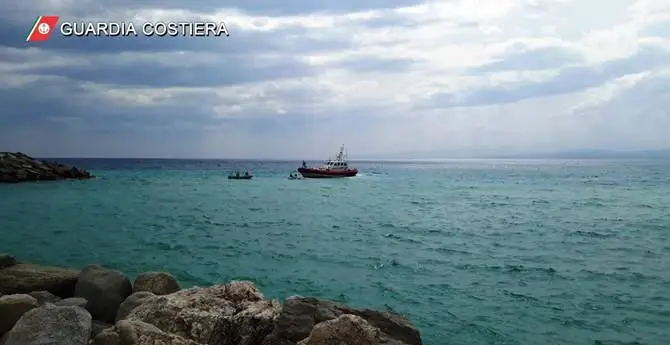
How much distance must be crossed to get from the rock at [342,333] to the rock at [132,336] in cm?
181

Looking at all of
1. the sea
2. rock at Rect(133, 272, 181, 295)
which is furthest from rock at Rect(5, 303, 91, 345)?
the sea

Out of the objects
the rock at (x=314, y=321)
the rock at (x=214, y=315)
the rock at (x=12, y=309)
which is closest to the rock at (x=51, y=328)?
the rock at (x=214, y=315)

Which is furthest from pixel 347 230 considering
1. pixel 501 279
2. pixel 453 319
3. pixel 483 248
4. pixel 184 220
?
pixel 453 319

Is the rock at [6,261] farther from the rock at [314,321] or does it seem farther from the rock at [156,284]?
the rock at [314,321]

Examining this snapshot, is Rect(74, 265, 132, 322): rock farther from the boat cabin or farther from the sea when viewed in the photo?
the boat cabin

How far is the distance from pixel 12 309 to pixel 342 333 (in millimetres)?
5924

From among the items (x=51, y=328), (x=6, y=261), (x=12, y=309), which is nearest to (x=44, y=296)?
(x=12, y=309)

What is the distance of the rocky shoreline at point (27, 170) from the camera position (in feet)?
258

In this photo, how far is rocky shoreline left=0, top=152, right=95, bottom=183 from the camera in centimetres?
7850

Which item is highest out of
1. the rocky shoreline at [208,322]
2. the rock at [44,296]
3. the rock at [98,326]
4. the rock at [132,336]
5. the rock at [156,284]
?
the rock at [132,336]

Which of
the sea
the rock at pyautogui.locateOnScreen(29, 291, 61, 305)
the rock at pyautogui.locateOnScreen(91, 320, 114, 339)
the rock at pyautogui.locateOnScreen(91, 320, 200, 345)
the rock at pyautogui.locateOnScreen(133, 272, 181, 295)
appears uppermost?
the rock at pyautogui.locateOnScreen(91, 320, 200, 345)

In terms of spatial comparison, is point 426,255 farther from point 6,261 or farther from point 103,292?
point 6,261

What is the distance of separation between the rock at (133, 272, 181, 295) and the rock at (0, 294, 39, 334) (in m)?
2.57

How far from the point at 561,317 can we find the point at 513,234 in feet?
60.4
